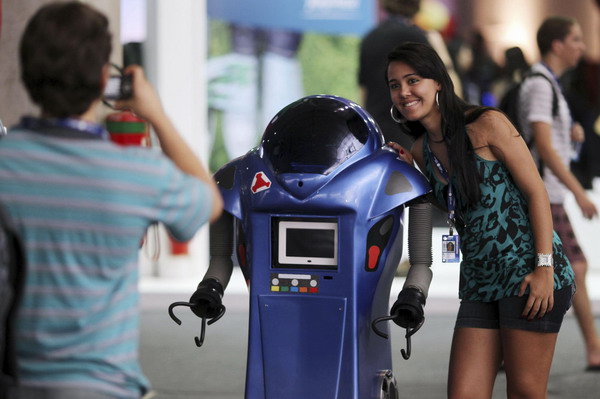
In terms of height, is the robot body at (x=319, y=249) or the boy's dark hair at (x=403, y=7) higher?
the boy's dark hair at (x=403, y=7)

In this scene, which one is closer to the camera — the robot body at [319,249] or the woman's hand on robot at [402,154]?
the robot body at [319,249]

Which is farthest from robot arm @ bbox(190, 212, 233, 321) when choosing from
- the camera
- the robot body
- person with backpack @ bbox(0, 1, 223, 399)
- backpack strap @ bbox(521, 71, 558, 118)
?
backpack strap @ bbox(521, 71, 558, 118)

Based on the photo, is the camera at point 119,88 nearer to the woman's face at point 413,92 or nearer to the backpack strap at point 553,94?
the woman's face at point 413,92

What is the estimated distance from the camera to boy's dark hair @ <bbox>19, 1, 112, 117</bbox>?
219cm

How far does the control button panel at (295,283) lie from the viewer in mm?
3354

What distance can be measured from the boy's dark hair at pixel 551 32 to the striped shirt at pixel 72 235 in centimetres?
368

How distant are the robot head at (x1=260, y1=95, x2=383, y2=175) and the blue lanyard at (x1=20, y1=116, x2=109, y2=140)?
116 centimetres

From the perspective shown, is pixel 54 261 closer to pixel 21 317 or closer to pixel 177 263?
pixel 21 317

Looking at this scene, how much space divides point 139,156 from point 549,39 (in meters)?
3.69

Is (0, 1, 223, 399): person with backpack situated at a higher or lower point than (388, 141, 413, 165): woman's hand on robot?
lower

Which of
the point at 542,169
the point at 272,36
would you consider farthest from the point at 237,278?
the point at 542,169

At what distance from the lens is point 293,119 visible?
3.45 m

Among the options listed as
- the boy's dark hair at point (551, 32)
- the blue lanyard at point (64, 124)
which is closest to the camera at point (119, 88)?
the blue lanyard at point (64, 124)

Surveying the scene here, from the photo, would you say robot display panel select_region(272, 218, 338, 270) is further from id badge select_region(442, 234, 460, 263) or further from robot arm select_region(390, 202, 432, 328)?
id badge select_region(442, 234, 460, 263)
